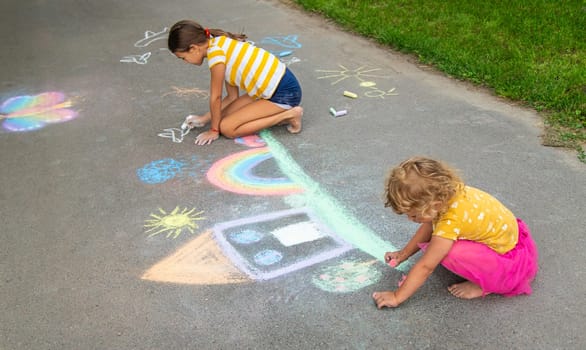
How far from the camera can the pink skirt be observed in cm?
232

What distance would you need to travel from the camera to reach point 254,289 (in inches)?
101

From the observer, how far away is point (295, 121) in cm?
405

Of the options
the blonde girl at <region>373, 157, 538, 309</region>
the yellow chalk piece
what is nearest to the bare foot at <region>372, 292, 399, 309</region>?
the blonde girl at <region>373, 157, 538, 309</region>

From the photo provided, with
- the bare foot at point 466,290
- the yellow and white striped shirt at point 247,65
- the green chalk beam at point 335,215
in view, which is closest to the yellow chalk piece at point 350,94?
the yellow and white striped shirt at point 247,65

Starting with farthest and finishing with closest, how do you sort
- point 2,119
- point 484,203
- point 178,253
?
point 2,119 → point 178,253 → point 484,203

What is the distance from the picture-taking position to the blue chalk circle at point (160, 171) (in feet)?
11.6

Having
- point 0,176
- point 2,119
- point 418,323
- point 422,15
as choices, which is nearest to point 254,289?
point 418,323

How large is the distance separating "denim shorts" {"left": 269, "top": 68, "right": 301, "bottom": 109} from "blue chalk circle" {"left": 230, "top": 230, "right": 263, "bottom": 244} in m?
1.38

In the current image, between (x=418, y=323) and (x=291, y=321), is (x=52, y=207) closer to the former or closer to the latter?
(x=291, y=321)

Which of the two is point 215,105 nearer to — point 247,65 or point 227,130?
point 227,130

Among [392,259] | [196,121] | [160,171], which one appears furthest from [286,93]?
[392,259]

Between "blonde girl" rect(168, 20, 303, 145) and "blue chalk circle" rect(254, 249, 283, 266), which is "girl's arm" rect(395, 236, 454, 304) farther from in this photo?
"blonde girl" rect(168, 20, 303, 145)

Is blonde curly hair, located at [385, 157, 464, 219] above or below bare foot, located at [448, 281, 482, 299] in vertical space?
above

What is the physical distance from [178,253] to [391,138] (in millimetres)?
1879
